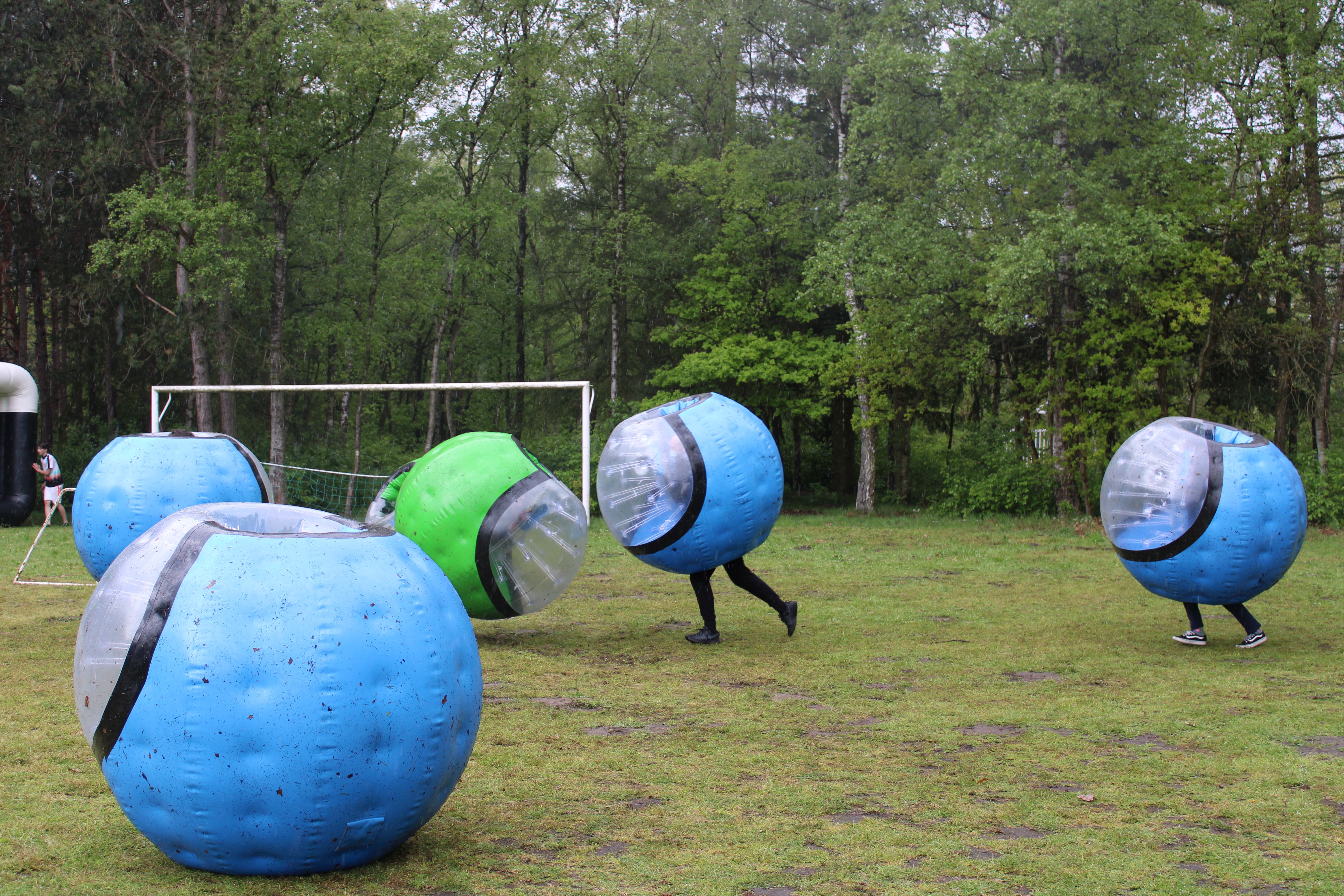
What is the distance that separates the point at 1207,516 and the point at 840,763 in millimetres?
4520

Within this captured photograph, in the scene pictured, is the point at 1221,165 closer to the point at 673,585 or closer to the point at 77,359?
the point at 673,585

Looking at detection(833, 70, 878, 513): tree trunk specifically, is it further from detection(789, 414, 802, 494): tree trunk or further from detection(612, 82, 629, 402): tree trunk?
detection(612, 82, 629, 402): tree trunk

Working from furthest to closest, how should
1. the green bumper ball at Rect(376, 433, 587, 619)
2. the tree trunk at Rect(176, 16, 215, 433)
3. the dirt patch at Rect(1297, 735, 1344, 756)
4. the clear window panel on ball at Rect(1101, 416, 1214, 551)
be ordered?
1. the tree trunk at Rect(176, 16, 215, 433)
2. the clear window panel on ball at Rect(1101, 416, 1214, 551)
3. the green bumper ball at Rect(376, 433, 587, 619)
4. the dirt patch at Rect(1297, 735, 1344, 756)

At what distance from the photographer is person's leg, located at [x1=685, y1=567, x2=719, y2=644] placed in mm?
9750

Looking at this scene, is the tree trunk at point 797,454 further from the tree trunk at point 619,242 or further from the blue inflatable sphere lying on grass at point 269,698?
the blue inflatable sphere lying on grass at point 269,698

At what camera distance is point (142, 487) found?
9.41m

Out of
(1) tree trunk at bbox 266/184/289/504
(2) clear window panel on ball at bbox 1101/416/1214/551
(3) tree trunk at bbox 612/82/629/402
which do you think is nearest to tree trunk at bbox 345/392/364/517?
(1) tree trunk at bbox 266/184/289/504

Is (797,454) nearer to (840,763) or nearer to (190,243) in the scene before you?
(190,243)

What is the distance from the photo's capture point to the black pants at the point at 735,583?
380 inches

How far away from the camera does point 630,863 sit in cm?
448

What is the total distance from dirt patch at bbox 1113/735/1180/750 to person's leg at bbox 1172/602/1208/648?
11.2 ft

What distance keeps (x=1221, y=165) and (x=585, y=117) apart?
16147mm

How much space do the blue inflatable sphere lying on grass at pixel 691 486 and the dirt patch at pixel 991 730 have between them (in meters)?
2.74

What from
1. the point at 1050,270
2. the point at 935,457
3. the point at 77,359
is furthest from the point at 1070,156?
the point at 77,359
